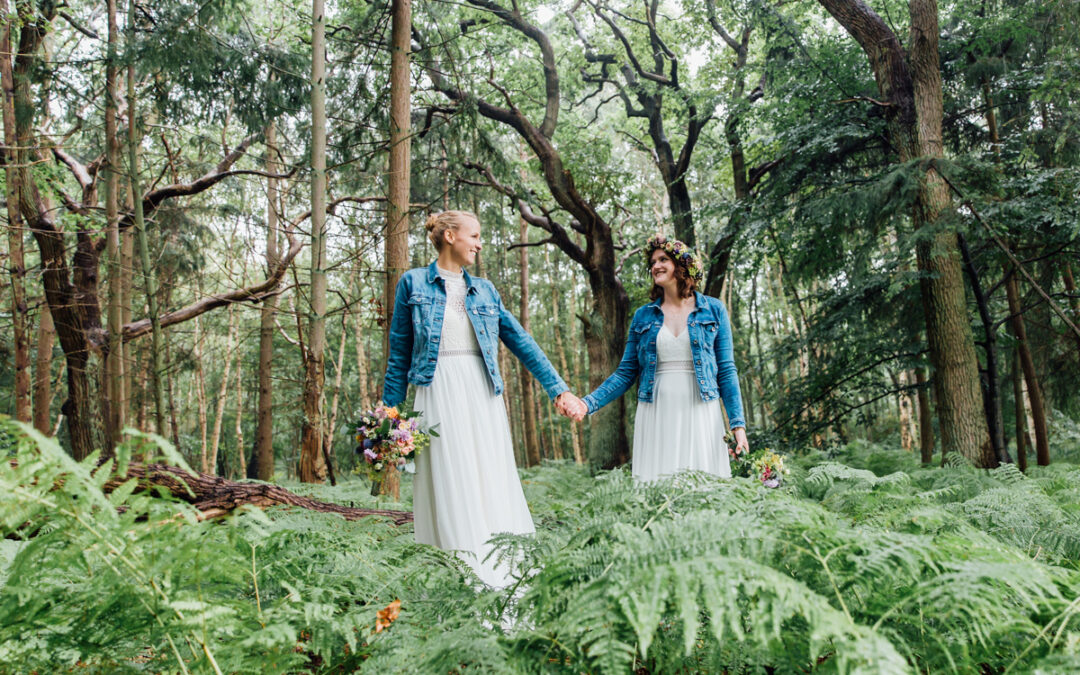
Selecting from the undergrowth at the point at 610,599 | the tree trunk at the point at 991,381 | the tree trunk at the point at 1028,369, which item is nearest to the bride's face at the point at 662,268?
the undergrowth at the point at 610,599

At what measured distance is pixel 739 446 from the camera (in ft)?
13.7

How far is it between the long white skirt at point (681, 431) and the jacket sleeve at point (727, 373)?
9 cm

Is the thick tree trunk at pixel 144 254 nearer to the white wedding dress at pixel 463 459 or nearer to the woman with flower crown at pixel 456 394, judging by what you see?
the woman with flower crown at pixel 456 394

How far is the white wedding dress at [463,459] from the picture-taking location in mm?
3646

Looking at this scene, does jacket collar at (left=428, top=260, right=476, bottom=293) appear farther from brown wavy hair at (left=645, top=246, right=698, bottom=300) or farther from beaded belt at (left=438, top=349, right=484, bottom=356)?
brown wavy hair at (left=645, top=246, right=698, bottom=300)

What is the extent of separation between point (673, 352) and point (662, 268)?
24.2 inches

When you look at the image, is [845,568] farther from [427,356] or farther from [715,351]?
[715,351]

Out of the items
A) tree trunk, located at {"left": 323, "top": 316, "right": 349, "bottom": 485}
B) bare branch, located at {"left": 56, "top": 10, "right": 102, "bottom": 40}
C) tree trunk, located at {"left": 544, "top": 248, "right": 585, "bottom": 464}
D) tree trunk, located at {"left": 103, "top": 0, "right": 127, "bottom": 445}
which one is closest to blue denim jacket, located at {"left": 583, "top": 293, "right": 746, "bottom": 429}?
tree trunk, located at {"left": 323, "top": 316, "right": 349, "bottom": 485}

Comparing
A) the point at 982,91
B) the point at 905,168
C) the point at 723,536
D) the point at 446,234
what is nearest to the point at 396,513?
the point at 446,234

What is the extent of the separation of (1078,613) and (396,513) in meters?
4.74

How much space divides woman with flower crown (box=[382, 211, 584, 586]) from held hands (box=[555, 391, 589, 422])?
4 centimetres

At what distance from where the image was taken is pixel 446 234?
397 centimetres

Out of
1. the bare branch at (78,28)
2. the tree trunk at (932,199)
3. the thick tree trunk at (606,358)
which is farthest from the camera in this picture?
the thick tree trunk at (606,358)

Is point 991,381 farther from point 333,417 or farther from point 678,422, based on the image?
point 333,417
